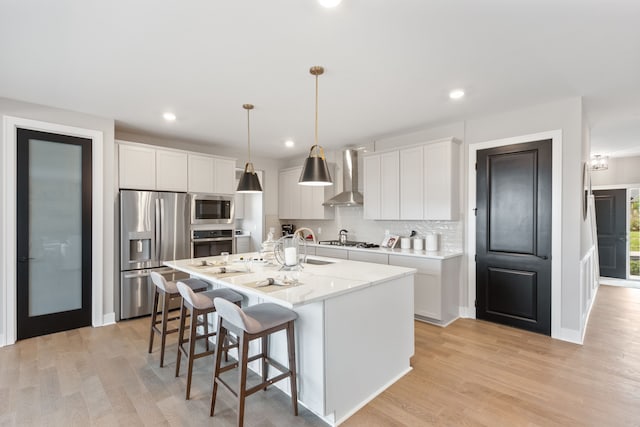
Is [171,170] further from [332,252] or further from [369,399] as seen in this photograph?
[369,399]

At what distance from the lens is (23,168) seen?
132 inches

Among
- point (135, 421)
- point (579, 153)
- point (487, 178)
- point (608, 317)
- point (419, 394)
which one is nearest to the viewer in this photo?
point (135, 421)

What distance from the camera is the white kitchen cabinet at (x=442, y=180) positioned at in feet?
13.1

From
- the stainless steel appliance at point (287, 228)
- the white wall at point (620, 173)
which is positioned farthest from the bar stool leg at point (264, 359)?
the white wall at point (620, 173)

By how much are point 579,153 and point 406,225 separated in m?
2.18

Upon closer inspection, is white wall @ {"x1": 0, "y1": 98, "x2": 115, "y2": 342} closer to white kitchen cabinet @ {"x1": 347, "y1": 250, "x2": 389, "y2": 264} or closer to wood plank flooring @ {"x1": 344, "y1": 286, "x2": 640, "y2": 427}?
white kitchen cabinet @ {"x1": 347, "y1": 250, "x2": 389, "y2": 264}

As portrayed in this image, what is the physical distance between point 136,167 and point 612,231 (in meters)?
8.56

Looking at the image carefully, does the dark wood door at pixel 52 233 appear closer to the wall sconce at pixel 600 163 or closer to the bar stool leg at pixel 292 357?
the bar stool leg at pixel 292 357

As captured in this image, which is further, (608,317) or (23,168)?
(608,317)

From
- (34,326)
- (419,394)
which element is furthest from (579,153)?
(34,326)

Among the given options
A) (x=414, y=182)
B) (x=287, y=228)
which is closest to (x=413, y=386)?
(x=414, y=182)

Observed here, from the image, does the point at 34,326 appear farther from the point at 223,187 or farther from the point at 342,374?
the point at 342,374

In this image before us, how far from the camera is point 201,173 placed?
4844 mm

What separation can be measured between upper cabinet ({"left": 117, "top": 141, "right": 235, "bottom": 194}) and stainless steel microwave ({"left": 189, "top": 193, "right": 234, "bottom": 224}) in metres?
0.14
